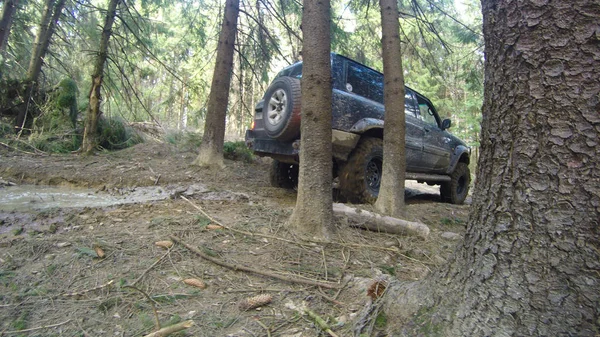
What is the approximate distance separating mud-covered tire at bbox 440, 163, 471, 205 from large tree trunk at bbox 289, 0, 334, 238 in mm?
5209

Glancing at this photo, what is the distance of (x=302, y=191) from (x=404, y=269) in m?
1.16

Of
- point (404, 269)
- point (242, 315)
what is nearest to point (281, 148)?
point (404, 269)

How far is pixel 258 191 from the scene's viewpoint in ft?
18.6

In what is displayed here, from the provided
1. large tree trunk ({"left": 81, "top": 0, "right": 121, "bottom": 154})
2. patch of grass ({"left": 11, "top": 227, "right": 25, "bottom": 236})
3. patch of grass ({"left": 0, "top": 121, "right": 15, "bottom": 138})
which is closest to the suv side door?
patch of grass ({"left": 11, "top": 227, "right": 25, "bottom": 236})

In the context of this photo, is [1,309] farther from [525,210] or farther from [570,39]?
[570,39]

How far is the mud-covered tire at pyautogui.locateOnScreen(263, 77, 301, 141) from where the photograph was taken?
15.0 ft

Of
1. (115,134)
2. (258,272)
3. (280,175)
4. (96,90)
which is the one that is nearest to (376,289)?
(258,272)

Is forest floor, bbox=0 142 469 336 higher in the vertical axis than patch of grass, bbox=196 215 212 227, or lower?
lower

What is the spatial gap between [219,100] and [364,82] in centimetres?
297

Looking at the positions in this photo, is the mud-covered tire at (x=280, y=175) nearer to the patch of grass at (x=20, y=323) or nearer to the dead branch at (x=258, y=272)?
the dead branch at (x=258, y=272)

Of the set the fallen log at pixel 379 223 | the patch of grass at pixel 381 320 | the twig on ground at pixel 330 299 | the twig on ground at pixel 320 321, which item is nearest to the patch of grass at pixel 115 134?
the fallen log at pixel 379 223

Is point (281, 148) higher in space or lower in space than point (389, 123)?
lower

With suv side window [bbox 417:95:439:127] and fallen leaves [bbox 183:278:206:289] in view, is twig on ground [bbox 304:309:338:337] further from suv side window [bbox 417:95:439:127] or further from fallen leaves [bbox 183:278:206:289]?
suv side window [bbox 417:95:439:127]

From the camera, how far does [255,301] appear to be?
206 centimetres
